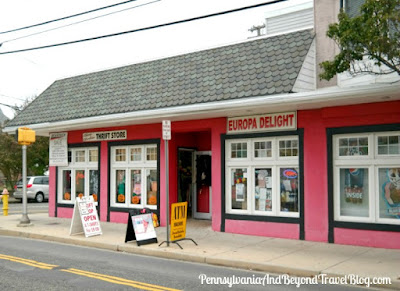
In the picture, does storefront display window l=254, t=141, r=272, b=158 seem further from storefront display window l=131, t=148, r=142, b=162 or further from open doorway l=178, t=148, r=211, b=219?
storefront display window l=131, t=148, r=142, b=162

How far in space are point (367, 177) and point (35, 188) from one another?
2359 centimetres

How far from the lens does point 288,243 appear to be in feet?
34.9

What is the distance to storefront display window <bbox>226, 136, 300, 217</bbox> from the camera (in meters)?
11.4

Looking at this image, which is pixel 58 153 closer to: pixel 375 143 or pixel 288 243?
pixel 288 243

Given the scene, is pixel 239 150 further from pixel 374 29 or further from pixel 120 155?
pixel 374 29

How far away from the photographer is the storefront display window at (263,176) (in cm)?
1143

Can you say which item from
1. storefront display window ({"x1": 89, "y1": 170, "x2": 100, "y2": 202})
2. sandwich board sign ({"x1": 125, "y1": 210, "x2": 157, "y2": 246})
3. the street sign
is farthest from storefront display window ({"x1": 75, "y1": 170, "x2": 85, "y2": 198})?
the street sign

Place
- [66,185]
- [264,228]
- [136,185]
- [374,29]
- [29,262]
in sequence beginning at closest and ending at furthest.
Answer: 1. [374,29]
2. [29,262]
3. [264,228]
4. [136,185]
5. [66,185]

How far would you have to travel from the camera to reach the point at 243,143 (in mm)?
12359

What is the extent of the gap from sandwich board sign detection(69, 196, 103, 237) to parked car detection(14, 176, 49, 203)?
57.3ft

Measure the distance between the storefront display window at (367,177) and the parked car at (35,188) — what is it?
22845mm

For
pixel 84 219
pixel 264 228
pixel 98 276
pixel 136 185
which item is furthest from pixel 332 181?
pixel 136 185

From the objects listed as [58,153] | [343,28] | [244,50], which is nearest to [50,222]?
[58,153]

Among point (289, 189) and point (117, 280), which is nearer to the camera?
point (117, 280)
